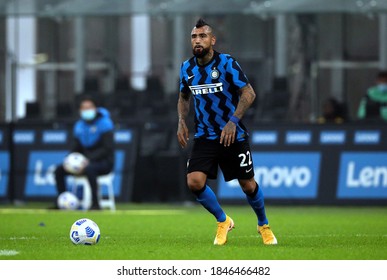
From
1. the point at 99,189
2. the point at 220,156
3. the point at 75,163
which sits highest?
the point at 220,156

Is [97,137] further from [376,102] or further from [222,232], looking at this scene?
[222,232]

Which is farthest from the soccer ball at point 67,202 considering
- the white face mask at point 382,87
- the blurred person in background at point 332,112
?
the white face mask at point 382,87

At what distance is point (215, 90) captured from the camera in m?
12.4

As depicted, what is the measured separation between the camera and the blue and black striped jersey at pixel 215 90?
12.3 metres

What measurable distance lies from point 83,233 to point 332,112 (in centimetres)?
1275

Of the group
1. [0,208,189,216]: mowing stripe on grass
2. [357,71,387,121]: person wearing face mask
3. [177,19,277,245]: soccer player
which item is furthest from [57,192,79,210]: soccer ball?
[177,19,277,245]: soccer player

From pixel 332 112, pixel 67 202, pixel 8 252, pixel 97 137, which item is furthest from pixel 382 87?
pixel 8 252

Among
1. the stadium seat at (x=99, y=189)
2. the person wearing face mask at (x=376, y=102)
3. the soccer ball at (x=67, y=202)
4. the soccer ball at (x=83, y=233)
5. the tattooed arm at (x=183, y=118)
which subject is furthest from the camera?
the person wearing face mask at (x=376, y=102)

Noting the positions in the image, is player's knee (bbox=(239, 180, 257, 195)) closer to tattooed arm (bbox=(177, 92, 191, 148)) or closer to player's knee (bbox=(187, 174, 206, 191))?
player's knee (bbox=(187, 174, 206, 191))

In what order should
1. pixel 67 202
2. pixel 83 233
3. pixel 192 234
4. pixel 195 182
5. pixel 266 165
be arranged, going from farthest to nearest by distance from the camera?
pixel 266 165 < pixel 67 202 < pixel 192 234 < pixel 195 182 < pixel 83 233

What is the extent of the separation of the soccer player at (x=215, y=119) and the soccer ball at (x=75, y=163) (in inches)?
348

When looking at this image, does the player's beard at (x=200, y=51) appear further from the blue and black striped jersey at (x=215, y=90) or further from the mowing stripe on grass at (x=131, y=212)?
the mowing stripe on grass at (x=131, y=212)

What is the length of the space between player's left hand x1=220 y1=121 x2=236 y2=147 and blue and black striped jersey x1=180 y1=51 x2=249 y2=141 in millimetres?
253

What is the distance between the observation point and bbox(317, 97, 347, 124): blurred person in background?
23.9 metres
